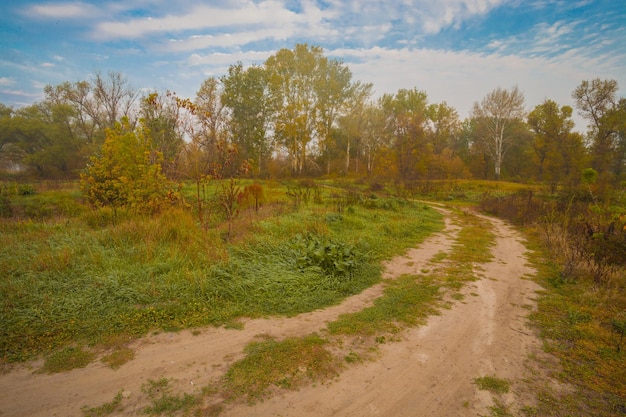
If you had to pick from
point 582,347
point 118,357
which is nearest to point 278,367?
point 118,357

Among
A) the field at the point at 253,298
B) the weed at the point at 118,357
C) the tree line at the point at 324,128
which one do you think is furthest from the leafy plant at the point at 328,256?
the tree line at the point at 324,128

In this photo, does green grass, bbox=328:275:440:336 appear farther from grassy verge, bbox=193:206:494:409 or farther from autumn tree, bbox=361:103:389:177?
autumn tree, bbox=361:103:389:177

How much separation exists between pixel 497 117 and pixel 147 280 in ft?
137

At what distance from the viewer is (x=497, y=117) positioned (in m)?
35.0

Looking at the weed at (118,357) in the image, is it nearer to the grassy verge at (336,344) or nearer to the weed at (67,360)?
the weed at (67,360)

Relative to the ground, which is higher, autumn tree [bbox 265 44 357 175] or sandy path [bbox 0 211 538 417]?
autumn tree [bbox 265 44 357 175]

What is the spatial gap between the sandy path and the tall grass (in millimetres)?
458

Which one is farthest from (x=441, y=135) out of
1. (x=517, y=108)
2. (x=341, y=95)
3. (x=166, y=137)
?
(x=166, y=137)

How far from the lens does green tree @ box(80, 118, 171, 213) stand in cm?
893

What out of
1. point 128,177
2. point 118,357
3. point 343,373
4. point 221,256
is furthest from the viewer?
point 128,177

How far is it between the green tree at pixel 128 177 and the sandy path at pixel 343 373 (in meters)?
6.78

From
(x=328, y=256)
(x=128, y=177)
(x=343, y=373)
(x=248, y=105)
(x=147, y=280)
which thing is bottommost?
(x=343, y=373)

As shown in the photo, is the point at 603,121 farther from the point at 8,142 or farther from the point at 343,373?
the point at 8,142

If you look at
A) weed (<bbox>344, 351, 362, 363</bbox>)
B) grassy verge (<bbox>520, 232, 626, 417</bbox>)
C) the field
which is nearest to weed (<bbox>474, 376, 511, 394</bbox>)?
the field
